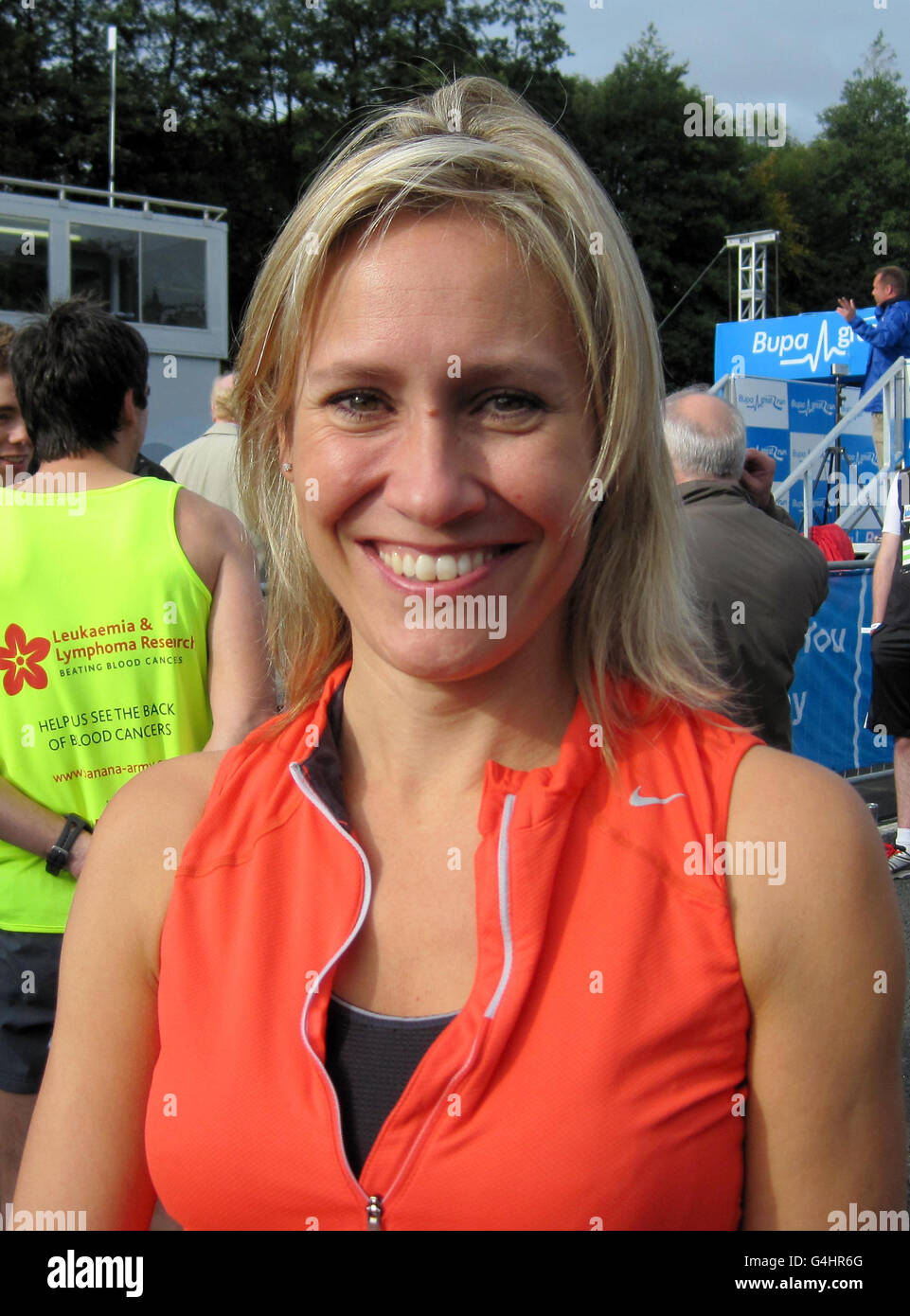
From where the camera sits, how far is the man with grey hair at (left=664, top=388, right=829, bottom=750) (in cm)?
404

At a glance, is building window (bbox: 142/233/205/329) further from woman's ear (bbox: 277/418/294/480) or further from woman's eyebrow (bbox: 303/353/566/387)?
woman's eyebrow (bbox: 303/353/566/387)

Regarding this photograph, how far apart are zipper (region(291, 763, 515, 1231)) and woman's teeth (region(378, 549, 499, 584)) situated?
262 mm

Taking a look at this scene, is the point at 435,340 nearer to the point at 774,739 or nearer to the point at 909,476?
the point at 774,739

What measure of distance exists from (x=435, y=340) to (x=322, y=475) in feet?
0.67

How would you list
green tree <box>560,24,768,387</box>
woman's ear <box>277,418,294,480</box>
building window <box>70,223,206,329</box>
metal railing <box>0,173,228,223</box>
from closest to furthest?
1. woman's ear <box>277,418,294,480</box>
2. metal railing <box>0,173,228,223</box>
3. building window <box>70,223,206,329</box>
4. green tree <box>560,24,768,387</box>

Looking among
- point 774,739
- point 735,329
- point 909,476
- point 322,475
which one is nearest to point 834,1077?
point 322,475

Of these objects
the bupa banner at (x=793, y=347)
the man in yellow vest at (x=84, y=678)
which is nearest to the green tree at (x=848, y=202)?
the bupa banner at (x=793, y=347)

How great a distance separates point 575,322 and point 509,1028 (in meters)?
0.76

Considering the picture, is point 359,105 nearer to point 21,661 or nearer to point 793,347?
point 793,347

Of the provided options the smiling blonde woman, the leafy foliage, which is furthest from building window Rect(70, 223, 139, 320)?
the smiling blonde woman

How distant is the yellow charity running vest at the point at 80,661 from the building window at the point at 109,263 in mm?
19685

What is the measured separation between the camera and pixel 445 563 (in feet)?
4.65
